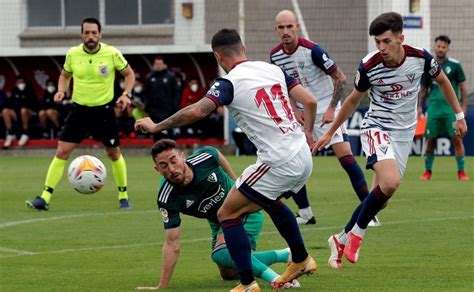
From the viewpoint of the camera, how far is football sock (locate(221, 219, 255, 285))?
322 inches

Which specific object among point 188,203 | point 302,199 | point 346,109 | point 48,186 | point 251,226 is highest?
point 346,109

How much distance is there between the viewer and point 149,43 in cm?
3272

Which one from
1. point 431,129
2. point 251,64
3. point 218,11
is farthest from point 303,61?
point 218,11

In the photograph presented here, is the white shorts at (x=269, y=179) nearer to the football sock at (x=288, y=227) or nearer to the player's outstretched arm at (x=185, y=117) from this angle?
the football sock at (x=288, y=227)

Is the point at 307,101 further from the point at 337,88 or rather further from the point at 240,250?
the point at 337,88

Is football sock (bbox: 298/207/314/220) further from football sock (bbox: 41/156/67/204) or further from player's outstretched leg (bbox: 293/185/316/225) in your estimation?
football sock (bbox: 41/156/67/204)

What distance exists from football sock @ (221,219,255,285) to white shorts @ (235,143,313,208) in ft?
0.87

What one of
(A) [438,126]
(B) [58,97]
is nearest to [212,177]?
(B) [58,97]

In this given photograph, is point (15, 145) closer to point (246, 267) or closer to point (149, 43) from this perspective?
point (149, 43)

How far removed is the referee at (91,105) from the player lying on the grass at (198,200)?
6.28 metres

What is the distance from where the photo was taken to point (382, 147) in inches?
399

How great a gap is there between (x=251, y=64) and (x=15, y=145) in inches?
962

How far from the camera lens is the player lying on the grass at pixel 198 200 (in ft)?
28.2

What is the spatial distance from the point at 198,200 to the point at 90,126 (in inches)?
263
